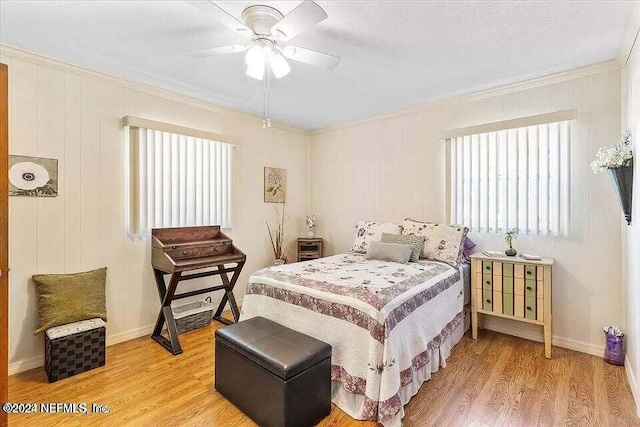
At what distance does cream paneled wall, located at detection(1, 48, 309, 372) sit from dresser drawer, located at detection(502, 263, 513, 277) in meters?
3.51

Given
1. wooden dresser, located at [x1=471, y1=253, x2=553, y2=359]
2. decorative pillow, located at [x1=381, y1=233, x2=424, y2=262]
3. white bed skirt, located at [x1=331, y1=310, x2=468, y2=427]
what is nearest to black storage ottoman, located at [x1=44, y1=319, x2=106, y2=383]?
white bed skirt, located at [x1=331, y1=310, x2=468, y2=427]

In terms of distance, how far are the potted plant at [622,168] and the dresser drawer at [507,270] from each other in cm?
88

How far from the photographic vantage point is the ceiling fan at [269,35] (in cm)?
164

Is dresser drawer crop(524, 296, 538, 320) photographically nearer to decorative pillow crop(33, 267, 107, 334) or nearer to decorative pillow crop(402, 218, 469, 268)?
decorative pillow crop(402, 218, 469, 268)

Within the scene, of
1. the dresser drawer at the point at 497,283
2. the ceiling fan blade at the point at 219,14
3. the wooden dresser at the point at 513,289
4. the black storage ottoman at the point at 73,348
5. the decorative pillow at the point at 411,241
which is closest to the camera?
the ceiling fan blade at the point at 219,14

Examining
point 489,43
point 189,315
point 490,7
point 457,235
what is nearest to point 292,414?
point 189,315

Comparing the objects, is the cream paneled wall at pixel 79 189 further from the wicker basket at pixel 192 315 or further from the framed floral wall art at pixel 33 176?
the wicker basket at pixel 192 315

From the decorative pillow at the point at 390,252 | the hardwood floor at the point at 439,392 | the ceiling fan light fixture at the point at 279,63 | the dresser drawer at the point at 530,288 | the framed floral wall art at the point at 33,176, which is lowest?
the hardwood floor at the point at 439,392

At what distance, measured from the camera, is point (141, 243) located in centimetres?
312

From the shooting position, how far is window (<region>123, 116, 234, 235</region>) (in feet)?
9.95

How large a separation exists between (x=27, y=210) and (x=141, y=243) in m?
0.92

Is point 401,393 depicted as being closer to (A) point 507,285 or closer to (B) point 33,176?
(A) point 507,285

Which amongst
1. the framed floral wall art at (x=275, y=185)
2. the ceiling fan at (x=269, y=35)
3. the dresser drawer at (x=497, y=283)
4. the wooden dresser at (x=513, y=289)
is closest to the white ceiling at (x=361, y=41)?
the ceiling fan at (x=269, y=35)

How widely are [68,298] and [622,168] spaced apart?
4.40 meters
